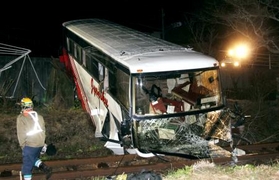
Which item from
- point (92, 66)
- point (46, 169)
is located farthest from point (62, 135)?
point (46, 169)

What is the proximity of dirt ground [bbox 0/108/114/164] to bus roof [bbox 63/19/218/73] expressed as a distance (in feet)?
9.06

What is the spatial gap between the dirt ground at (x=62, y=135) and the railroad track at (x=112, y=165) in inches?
45.0

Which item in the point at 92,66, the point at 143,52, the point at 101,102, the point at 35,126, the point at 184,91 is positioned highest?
the point at 143,52

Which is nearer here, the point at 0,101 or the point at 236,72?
the point at 0,101

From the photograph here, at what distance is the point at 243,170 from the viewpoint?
586 centimetres

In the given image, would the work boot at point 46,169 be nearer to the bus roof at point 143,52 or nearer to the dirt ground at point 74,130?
the dirt ground at point 74,130

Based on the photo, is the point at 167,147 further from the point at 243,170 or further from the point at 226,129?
the point at 243,170

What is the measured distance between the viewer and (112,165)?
341 inches

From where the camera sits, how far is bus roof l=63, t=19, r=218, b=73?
7.32m

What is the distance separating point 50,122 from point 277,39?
10.6 meters

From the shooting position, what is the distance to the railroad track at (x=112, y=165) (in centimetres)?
764

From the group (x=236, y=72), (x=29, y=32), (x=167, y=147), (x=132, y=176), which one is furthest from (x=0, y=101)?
(x=236, y=72)

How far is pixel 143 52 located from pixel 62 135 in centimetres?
451

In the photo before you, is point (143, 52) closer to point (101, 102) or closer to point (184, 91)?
point (184, 91)
